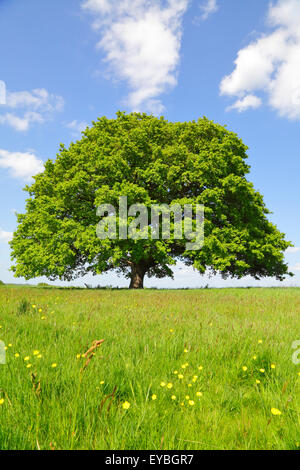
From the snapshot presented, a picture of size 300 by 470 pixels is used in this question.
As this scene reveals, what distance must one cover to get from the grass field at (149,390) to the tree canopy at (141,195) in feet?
48.3

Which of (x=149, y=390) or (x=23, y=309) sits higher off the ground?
(x=23, y=309)

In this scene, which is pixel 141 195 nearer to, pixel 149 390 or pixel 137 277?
pixel 137 277

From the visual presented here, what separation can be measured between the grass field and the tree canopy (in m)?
14.7

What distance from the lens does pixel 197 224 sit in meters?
20.2

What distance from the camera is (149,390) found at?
3143mm

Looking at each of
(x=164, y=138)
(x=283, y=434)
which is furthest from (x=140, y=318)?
(x=164, y=138)

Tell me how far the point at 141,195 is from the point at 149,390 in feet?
58.2

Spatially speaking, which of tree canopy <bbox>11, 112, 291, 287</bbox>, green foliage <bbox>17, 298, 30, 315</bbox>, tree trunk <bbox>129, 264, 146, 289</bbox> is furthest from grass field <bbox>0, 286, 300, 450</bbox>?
tree trunk <bbox>129, 264, 146, 289</bbox>

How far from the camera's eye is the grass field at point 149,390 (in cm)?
234

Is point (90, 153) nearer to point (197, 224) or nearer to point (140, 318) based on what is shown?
point (197, 224)

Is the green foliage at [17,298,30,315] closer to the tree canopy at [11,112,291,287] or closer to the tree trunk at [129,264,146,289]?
the tree canopy at [11,112,291,287]

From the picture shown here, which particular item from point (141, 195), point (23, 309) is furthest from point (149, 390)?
point (141, 195)

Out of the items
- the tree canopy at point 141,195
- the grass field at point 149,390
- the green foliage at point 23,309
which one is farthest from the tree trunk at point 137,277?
the grass field at point 149,390

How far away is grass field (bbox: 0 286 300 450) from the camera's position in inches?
92.0
